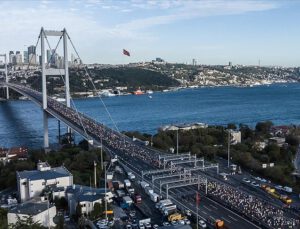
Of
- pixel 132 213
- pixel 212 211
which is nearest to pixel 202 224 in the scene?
pixel 212 211

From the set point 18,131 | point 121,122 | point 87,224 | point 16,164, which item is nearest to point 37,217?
point 87,224

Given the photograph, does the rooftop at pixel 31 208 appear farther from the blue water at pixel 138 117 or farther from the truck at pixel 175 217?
the blue water at pixel 138 117

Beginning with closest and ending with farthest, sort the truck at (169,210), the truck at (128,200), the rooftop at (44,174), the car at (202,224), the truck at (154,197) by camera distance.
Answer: the car at (202,224), the truck at (169,210), the truck at (128,200), the truck at (154,197), the rooftop at (44,174)

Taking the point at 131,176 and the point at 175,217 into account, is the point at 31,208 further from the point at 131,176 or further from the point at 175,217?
the point at 131,176

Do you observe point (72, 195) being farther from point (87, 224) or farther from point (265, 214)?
point (265, 214)

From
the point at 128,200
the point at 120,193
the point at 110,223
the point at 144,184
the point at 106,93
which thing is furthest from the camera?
the point at 106,93

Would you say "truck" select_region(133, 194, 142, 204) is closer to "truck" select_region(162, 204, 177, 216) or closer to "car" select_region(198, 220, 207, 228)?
"truck" select_region(162, 204, 177, 216)

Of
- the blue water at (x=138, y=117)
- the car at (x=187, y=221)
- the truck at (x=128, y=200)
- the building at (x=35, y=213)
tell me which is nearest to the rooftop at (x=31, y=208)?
the building at (x=35, y=213)
